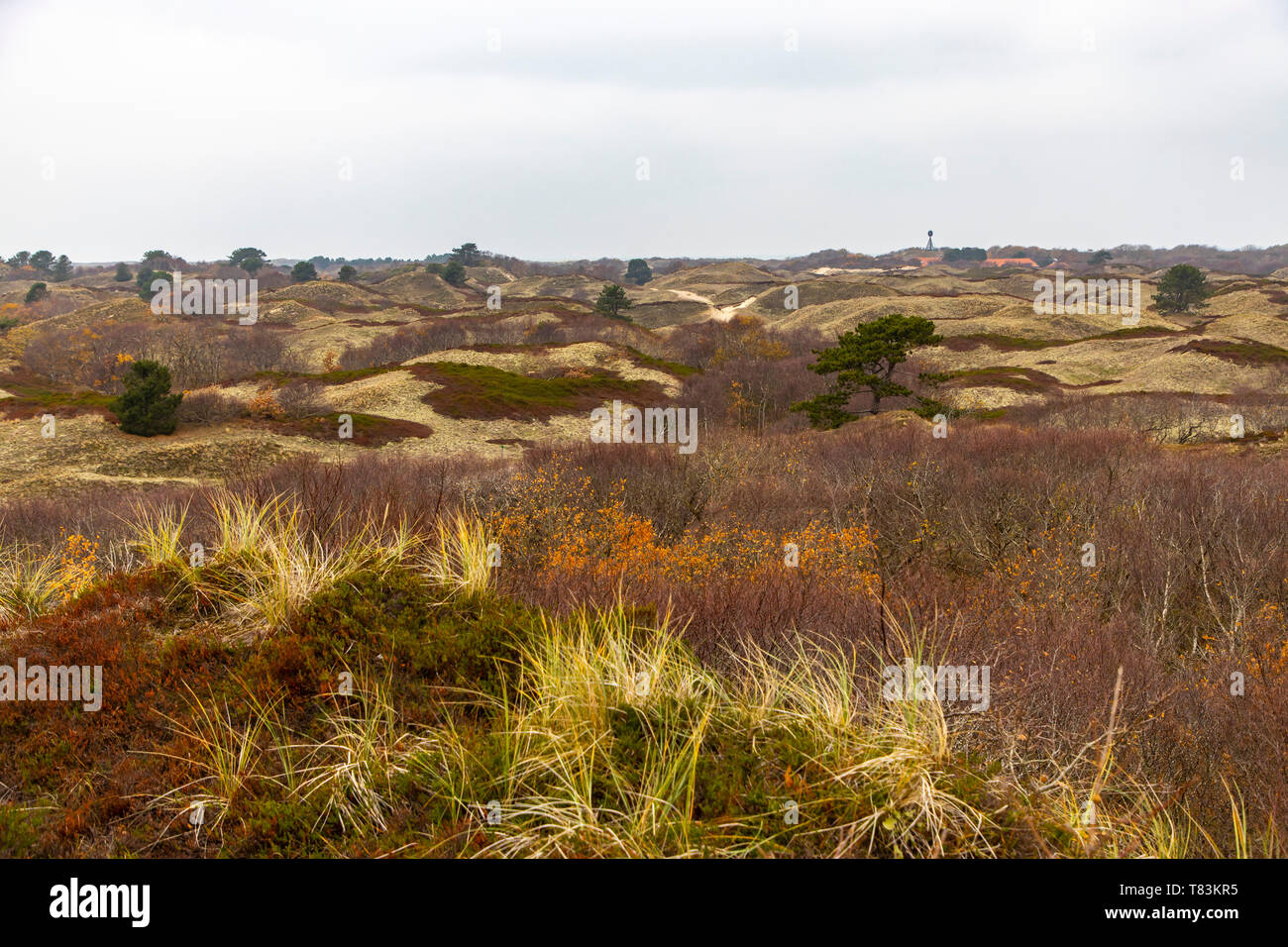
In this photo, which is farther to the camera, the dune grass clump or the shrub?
the shrub

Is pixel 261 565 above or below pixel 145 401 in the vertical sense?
below

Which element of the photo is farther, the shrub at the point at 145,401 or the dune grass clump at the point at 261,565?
the shrub at the point at 145,401

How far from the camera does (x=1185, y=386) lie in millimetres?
46219

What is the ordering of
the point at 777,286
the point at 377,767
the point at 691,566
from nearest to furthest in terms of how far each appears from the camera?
1. the point at 377,767
2. the point at 691,566
3. the point at 777,286

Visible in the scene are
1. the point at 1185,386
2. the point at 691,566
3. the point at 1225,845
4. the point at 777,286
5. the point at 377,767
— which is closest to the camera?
the point at 377,767

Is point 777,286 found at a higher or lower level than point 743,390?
higher

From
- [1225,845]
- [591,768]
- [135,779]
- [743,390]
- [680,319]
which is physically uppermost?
[680,319]

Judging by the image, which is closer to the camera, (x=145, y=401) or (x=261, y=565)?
(x=261, y=565)

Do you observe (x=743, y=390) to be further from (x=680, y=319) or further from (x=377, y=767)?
(x=680, y=319)

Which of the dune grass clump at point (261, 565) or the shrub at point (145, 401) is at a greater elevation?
the shrub at point (145, 401)

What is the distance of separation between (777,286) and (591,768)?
141668 mm

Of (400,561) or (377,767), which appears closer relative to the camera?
(377,767)

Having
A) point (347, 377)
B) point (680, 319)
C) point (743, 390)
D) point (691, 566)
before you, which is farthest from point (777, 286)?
point (691, 566)

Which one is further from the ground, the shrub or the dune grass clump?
the shrub
